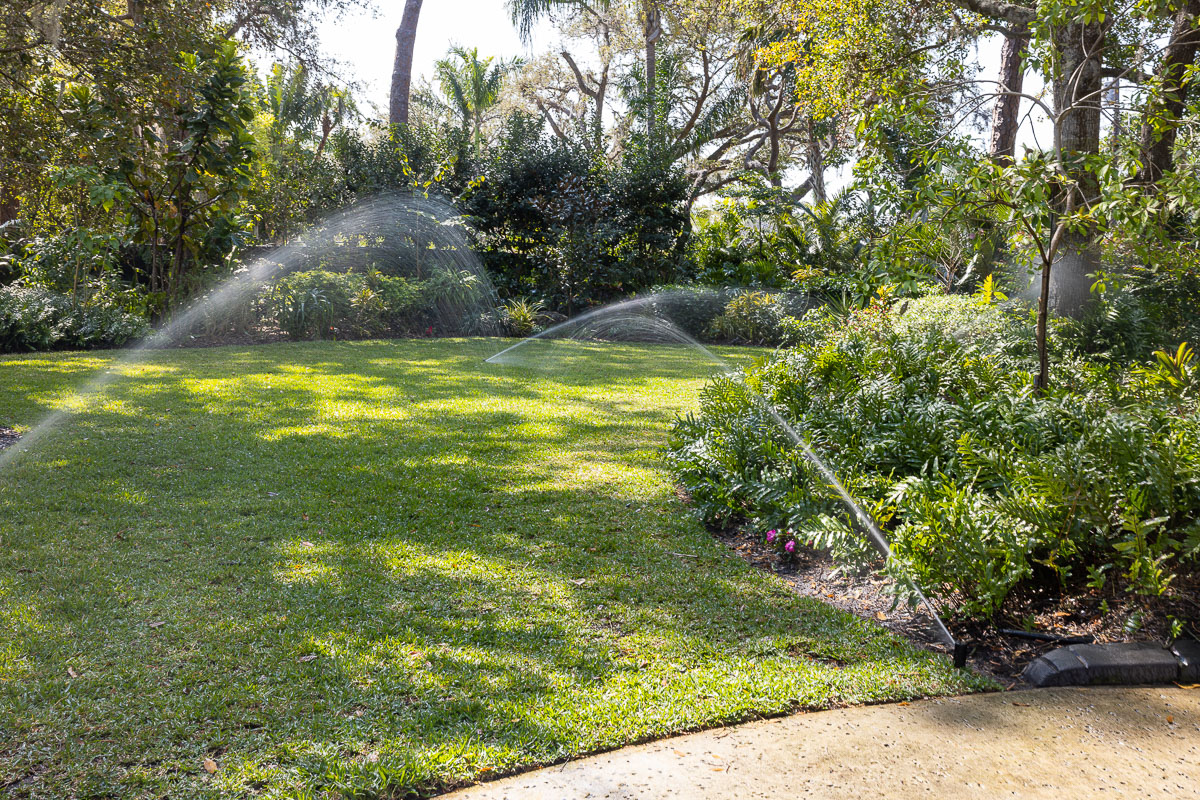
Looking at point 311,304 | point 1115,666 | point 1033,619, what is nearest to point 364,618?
point 1033,619

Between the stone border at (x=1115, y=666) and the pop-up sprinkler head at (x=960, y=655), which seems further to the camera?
the pop-up sprinkler head at (x=960, y=655)

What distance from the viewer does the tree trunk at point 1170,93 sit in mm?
4867

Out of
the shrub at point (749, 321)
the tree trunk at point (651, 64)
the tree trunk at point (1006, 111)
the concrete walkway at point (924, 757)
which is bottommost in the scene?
the concrete walkway at point (924, 757)

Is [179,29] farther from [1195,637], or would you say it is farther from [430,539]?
[1195,637]

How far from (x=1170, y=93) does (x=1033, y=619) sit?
548cm

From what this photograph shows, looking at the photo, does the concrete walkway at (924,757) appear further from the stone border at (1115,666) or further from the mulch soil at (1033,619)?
the mulch soil at (1033,619)

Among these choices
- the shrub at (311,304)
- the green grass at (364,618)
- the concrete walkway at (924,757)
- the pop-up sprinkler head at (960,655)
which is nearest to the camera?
the concrete walkway at (924,757)

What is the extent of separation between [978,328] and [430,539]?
544cm

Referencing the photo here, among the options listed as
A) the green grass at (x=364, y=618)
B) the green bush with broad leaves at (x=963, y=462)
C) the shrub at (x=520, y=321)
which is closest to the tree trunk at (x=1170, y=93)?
the green bush with broad leaves at (x=963, y=462)

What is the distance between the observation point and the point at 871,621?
124 inches

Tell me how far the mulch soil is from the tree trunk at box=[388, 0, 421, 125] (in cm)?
1617

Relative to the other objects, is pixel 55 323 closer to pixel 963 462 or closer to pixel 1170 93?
pixel 963 462

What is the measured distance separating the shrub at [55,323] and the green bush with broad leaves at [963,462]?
852 centimetres

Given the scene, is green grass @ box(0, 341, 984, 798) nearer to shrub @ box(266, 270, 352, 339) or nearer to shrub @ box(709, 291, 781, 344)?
shrub @ box(266, 270, 352, 339)
